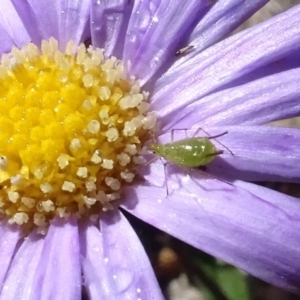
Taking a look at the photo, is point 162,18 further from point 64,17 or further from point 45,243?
point 45,243

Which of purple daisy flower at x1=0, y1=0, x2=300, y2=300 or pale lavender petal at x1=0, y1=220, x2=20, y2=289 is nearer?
purple daisy flower at x1=0, y1=0, x2=300, y2=300

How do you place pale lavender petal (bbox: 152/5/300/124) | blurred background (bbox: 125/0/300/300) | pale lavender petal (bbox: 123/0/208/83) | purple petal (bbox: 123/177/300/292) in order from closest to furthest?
1. purple petal (bbox: 123/177/300/292)
2. pale lavender petal (bbox: 152/5/300/124)
3. pale lavender petal (bbox: 123/0/208/83)
4. blurred background (bbox: 125/0/300/300)

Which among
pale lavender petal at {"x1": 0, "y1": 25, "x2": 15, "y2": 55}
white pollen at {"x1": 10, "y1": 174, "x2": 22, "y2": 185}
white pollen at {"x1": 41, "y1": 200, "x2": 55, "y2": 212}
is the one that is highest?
pale lavender petal at {"x1": 0, "y1": 25, "x2": 15, "y2": 55}

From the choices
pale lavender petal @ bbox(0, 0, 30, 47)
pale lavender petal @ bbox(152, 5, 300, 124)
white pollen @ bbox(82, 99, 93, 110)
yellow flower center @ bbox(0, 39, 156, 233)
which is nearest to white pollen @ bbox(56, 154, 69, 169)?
yellow flower center @ bbox(0, 39, 156, 233)

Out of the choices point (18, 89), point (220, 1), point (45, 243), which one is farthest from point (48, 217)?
point (220, 1)

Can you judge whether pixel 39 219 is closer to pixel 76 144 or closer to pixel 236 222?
pixel 76 144

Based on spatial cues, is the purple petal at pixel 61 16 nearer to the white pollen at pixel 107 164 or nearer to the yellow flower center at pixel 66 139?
the yellow flower center at pixel 66 139

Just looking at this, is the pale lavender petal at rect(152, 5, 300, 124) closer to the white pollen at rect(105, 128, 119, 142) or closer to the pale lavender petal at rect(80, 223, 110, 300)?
the white pollen at rect(105, 128, 119, 142)

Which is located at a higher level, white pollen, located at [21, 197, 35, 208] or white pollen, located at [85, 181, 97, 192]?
white pollen, located at [85, 181, 97, 192]
